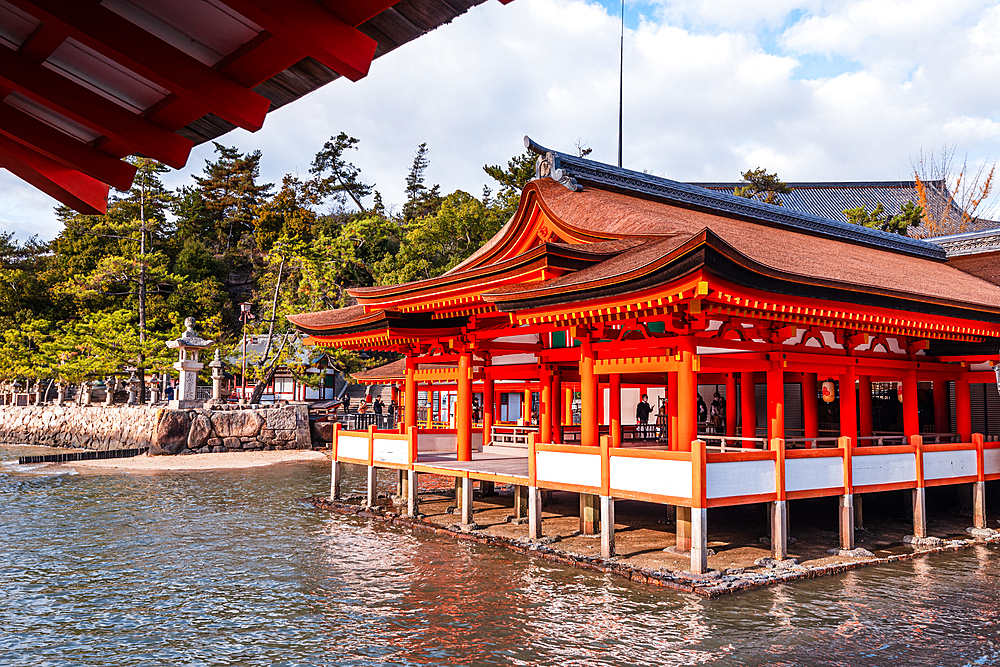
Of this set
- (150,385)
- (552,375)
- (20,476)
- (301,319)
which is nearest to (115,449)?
(20,476)

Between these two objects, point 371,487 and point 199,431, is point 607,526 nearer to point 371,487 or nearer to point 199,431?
point 371,487

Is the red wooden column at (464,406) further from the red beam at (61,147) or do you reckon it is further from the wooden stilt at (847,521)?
the red beam at (61,147)

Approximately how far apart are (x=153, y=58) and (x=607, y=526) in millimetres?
10814

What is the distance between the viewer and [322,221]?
5719 centimetres

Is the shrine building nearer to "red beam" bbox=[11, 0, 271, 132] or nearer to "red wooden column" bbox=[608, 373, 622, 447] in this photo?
"red wooden column" bbox=[608, 373, 622, 447]

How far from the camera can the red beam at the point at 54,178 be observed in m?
3.89

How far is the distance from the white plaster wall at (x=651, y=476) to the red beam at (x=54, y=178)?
8.84m

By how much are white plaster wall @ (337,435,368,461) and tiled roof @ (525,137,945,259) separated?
7978mm

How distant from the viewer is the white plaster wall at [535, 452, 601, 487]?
1261cm

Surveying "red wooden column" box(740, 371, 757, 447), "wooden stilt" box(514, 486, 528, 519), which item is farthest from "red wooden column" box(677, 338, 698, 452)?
"wooden stilt" box(514, 486, 528, 519)

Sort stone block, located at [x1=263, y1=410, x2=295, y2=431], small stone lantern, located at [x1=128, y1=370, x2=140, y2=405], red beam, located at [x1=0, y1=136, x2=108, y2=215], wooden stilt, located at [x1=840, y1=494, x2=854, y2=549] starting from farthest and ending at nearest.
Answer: small stone lantern, located at [x1=128, y1=370, x2=140, y2=405] → stone block, located at [x1=263, y1=410, x2=295, y2=431] → wooden stilt, located at [x1=840, y1=494, x2=854, y2=549] → red beam, located at [x1=0, y1=136, x2=108, y2=215]

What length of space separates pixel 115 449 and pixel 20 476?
875cm

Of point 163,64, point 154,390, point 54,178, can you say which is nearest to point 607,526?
point 54,178

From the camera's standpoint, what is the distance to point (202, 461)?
3064 cm
